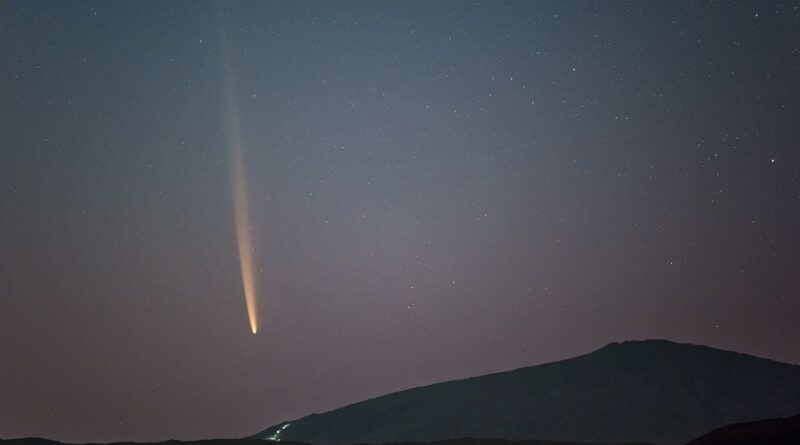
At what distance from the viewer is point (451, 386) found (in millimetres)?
148375

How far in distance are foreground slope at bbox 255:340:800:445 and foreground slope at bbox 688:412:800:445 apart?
64.0 metres

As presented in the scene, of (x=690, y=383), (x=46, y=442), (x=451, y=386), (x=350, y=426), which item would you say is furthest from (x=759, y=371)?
(x=46, y=442)

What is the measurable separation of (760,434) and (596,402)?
83.1 m

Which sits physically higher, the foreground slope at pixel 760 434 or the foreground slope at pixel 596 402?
the foreground slope at pixel 596 402

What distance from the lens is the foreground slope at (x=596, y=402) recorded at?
112m

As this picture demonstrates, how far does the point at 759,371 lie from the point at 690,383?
40.8 ft

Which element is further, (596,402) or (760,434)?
(596,402)

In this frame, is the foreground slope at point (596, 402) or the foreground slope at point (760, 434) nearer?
the foreground slope at point (760, 434)

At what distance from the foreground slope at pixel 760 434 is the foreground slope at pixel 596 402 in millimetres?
63973

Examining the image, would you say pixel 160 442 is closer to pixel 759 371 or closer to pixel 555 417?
pixel 555 417

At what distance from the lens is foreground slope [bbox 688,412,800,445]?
126 ft

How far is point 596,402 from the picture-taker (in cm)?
12131

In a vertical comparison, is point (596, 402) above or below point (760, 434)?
above

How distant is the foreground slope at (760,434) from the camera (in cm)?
3832
